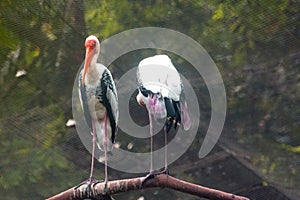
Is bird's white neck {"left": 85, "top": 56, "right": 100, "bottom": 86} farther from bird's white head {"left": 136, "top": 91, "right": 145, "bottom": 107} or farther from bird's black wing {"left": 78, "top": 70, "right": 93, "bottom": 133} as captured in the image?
bird's white head {"left": 136, "top": 91, "right": 145, "bottom": 107}

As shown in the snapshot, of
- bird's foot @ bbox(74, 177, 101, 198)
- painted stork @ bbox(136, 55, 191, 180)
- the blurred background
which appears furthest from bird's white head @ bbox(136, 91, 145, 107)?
bird's foot @ bbox(74, 177, 101, 198)

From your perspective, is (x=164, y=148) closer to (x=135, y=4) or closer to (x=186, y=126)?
(x=186, y=126)

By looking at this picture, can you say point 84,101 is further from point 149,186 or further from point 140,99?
point 149,186

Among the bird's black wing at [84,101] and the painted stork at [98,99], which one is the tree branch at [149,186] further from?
the bird's black wing at [84,101]

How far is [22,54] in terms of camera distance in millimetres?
2080

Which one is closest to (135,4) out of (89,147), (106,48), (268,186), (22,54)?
(106,48)

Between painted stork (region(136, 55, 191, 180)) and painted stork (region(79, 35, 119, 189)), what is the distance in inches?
4.4

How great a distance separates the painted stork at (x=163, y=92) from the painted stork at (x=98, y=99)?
0.11 meters

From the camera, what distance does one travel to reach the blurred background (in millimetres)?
2055

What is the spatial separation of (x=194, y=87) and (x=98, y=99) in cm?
31

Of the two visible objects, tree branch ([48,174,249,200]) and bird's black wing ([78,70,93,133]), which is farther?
bird's black wing ([78,70,93,133])

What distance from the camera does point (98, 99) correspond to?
7.12 ft

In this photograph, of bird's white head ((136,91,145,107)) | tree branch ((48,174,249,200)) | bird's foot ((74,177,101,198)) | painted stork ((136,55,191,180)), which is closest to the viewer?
tree branch ((48,174,249,200))

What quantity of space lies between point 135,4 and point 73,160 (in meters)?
0.54
